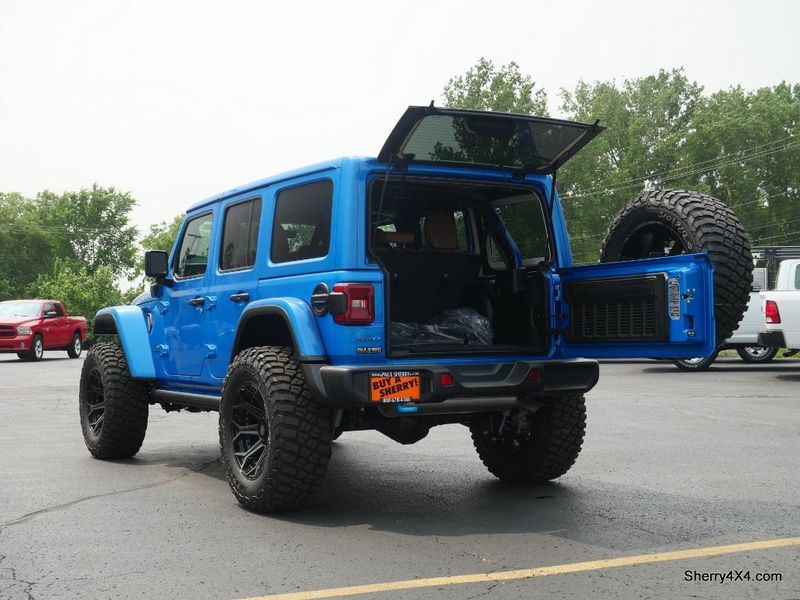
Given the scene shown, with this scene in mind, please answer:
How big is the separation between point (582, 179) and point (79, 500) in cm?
6351

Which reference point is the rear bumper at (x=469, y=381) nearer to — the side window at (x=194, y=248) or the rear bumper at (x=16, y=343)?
the side window at (x=194, y=248)

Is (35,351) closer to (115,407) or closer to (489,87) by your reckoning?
(115,407)

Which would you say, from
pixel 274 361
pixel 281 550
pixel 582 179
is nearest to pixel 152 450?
pixel 274 361

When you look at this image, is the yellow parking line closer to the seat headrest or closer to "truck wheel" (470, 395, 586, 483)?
"truck wheel" (470, 395, 586, 483)

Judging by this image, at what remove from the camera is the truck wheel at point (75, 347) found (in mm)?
29562

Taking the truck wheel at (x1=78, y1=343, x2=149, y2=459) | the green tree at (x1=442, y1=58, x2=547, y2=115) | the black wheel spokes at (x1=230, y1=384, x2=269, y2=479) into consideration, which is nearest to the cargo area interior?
the black wheel spokes at (x1=230, y1=384, x2=269, y2=479)

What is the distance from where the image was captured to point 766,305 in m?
16.1

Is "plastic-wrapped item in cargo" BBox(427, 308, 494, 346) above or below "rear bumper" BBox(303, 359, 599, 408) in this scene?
above

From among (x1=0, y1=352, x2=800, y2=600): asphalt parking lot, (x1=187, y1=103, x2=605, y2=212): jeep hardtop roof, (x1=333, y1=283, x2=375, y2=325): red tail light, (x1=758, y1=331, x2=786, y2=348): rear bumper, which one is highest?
(x1=187, y1=103, x2=605, y2=212): jeep hardtop roof

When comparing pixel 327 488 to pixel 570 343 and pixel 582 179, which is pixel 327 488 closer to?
pixel 570 343

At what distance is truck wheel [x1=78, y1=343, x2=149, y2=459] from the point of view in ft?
25.9

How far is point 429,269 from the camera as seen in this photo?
6.64m

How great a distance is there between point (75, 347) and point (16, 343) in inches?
121

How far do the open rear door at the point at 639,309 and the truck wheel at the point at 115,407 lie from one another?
3.72 metres
